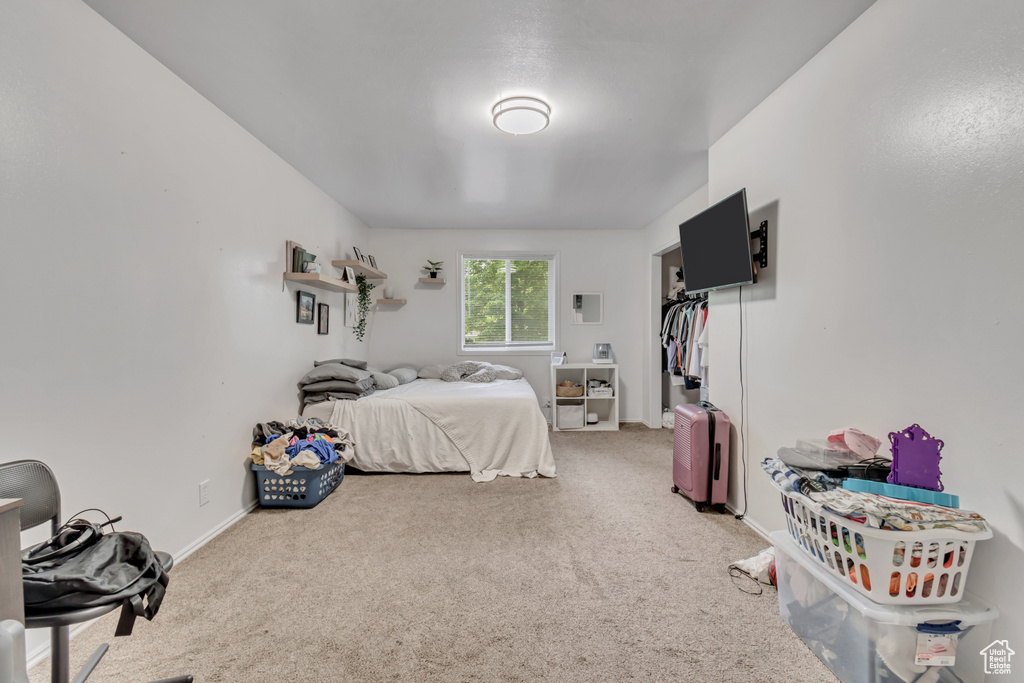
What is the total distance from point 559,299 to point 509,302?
2.08 feet

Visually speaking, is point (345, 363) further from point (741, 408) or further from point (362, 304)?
point (741, 408)

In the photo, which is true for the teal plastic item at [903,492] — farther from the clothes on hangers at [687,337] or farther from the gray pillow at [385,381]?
the gray pillow at [385,381]

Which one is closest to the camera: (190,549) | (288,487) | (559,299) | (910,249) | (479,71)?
(910,249)

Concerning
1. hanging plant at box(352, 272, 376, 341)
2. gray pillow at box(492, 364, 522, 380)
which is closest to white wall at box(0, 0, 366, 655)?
hanging plant at box(352, 272, 376, 341)

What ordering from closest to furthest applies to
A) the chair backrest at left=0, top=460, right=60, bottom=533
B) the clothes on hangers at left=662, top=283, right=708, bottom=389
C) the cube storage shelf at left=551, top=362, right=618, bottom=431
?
the chair backrest at left=0, top=460, right=60, bottom=533
the clothes on hangers at left=662, top=283, right=708, bottom=389
the cube storage shelf at left=551, top=362, right=618, bottom=431

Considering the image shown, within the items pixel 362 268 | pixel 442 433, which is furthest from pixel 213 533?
pixel 362 268

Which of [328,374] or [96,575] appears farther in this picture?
[328,374]

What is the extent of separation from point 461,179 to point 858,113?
257 centimetres

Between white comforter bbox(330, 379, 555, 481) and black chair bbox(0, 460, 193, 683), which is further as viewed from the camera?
white comforter bbox(330, 379, 555, 481)

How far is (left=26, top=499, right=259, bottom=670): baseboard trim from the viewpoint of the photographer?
4.74 feet

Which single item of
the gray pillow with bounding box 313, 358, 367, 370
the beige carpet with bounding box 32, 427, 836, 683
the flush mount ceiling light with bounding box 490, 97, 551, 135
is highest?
the flush mount ceiling light with bounding box 490, 97, 551, 135

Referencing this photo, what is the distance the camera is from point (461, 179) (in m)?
Result: 3.49

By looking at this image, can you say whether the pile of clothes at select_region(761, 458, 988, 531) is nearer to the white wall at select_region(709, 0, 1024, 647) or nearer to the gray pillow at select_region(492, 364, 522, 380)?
the white wall at select_region(709, 0, 1024, 647)

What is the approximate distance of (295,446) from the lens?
280cm
